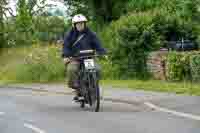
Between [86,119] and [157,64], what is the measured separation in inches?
348

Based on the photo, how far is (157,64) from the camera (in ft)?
67.9

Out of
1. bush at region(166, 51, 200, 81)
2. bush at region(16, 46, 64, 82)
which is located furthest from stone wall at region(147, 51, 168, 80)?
bush at region(16, 46, 64, 82)

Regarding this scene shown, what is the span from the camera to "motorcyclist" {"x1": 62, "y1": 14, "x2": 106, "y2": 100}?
13.8m

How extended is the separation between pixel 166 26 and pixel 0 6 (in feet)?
67.0

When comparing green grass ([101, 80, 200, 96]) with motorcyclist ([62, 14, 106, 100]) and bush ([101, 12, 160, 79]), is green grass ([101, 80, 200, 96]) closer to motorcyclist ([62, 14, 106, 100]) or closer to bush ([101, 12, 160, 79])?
motorcyclist ([62, 14, 106, 100])

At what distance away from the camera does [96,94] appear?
1322 centimetres

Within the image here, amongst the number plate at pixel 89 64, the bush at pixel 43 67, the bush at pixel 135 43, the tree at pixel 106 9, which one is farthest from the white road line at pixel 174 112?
the tree at pixel 106 9

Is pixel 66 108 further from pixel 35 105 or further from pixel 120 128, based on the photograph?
pixel 120 128

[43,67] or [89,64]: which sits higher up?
[89,64]

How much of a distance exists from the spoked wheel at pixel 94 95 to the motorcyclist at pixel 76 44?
544mm

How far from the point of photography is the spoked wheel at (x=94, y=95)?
13.2 metres

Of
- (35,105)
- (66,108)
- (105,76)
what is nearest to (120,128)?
(66,108)

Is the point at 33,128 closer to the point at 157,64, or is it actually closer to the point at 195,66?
the point at 195,66

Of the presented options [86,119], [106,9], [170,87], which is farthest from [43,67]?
[106,9]
